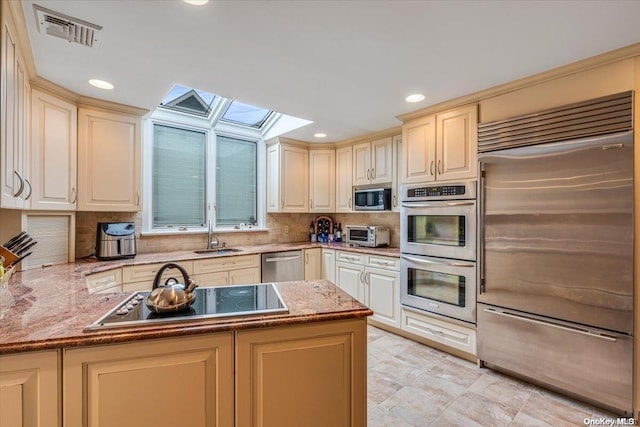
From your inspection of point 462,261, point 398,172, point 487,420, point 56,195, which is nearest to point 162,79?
point 56,195

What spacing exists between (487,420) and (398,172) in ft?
8.13

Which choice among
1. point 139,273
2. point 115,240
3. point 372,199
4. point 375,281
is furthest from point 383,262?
point 115,240

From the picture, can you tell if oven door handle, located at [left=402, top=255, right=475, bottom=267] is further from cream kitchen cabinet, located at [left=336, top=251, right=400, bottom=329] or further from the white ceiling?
the white ceiling

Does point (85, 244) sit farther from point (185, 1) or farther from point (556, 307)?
point (556, 307)

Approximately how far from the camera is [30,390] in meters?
1.07

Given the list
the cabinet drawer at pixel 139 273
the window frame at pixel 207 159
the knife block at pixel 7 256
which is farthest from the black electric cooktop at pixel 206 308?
the window frame at pixel 207 159

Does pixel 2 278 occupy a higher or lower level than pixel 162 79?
lower

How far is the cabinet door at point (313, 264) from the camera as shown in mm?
4047

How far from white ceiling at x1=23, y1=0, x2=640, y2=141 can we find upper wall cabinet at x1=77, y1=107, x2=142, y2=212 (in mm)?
281

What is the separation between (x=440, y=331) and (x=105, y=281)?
118 inches

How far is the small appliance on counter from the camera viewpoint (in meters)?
2.82

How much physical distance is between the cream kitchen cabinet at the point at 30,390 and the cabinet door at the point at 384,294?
9.27 feet

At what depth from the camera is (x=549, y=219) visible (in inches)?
86.4

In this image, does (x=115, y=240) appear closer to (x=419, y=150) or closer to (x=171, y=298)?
(x=171, y=298)
